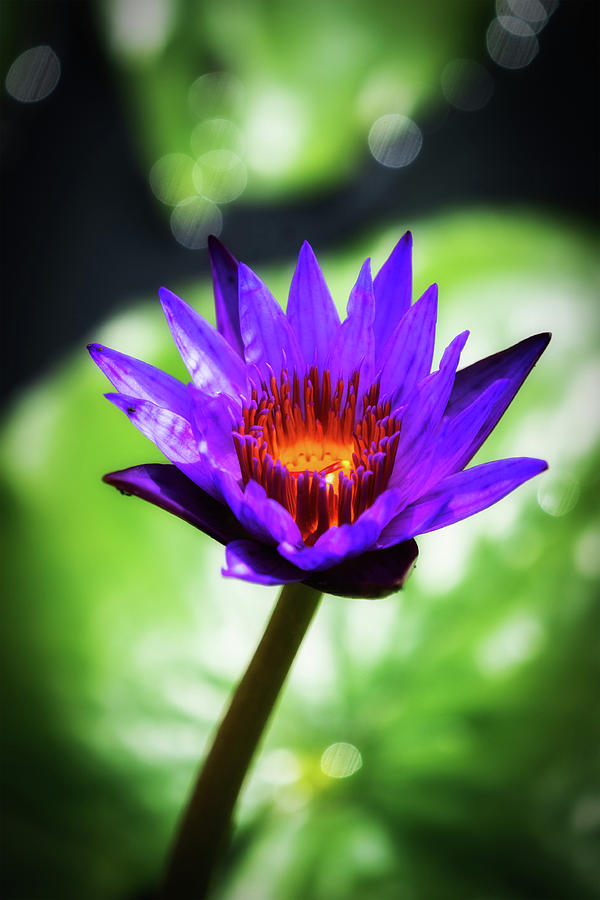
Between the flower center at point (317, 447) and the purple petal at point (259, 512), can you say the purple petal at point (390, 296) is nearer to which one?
the flower center at point (317, 447)

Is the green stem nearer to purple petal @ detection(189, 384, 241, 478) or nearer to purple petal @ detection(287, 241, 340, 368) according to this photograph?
purple petal @ detection(189, 384, 241, 478)

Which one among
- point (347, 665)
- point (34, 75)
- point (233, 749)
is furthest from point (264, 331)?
point (34, 75)

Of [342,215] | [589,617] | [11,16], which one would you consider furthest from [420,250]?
[11,16]

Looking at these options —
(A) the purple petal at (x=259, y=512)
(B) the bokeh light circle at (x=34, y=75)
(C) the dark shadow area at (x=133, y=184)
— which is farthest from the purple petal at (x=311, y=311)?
(B) the bokeh light circle at (x=34, y=75)

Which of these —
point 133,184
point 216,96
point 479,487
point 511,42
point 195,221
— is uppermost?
point 511,42

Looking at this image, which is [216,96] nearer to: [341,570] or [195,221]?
[195,221]

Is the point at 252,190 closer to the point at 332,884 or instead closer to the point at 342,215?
the point at 342,215

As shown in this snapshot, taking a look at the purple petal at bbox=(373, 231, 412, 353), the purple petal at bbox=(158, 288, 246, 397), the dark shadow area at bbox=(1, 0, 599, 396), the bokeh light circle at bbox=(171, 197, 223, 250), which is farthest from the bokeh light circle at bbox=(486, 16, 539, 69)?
the purple petal at bbox=(158, 288, 246, 397)
